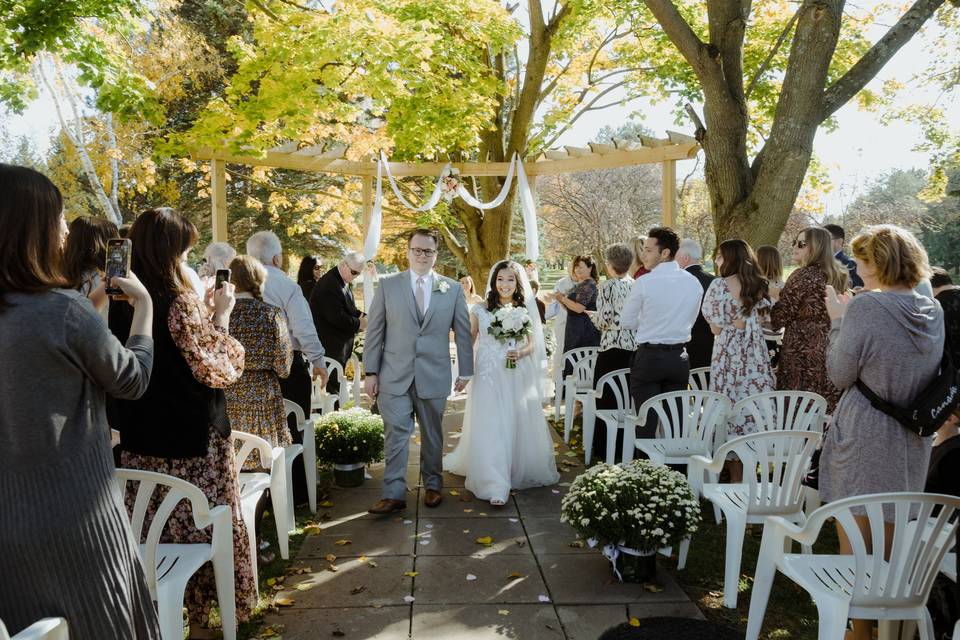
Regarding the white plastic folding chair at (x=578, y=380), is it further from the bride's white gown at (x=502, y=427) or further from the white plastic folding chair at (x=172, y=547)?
the white plastic folding chair at (x=172, y=547)

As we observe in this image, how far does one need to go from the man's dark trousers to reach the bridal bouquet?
92cm

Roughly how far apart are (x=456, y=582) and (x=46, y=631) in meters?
2.50

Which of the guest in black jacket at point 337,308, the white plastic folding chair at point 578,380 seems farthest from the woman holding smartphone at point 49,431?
the white plastic folding chair at point 578,380

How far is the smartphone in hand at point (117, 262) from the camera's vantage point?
2.17 meters

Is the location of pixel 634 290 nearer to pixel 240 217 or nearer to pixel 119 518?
pixel 119 518

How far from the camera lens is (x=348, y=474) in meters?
5.73

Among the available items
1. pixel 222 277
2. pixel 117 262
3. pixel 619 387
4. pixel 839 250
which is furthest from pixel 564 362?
pixel 117 262

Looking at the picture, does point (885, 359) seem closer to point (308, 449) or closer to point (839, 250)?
point (308, 449)

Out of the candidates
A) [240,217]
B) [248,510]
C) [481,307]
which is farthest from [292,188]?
[248,510]

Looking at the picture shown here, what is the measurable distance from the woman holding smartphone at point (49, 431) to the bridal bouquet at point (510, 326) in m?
3.74

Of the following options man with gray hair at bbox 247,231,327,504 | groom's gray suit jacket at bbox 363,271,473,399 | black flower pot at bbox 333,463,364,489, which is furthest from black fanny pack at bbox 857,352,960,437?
black flower pot at bbox 333,463,364,489

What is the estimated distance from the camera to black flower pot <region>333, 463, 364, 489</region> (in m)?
5.72

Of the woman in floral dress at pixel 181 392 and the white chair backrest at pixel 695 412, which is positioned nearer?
the woman in floral dress at pixel 181 392

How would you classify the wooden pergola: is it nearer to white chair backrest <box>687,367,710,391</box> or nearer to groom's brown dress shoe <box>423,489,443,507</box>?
white chair backrest <box>687,367,710,391</box>
